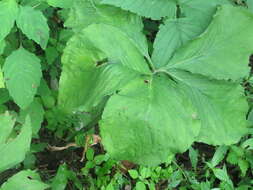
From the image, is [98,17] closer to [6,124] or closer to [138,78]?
[138,78]

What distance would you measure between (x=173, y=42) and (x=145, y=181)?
844 mm

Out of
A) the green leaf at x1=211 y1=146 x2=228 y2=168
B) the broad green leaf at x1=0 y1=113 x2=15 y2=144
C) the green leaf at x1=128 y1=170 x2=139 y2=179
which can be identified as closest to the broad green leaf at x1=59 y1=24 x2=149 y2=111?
the broad green leaf at x1=0 y1=113 x2=15 y2=144

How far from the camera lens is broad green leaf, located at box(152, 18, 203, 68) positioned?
66.3 inches

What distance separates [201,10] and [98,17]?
0.48 metres

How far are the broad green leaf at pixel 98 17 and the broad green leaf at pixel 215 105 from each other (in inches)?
13.4

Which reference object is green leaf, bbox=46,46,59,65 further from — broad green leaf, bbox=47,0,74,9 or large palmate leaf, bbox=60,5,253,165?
large palmate leaf, bbox=60,5,253,165

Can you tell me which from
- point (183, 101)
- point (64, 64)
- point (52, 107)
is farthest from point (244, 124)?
point (52, 107)

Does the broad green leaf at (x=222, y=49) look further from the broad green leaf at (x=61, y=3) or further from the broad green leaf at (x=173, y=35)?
the broad green leaf at (x=61, y=3)

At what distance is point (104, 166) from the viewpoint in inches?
86.8

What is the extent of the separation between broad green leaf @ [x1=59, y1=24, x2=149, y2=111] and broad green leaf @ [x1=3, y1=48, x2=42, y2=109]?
0.29 m

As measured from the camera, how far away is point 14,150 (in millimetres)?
1662

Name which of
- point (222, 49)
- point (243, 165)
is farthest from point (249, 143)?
point (222, 49)

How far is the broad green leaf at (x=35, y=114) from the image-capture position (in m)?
2.13

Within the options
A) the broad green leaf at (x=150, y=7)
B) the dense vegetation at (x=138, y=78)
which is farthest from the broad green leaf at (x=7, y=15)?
the broad green leaf at (x=150, y=7)
